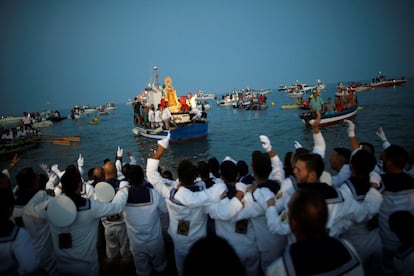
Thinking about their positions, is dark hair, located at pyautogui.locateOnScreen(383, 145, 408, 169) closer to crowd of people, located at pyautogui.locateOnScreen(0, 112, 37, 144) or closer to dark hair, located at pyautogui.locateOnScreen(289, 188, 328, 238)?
dark hair, located at pyautogui.locateOnScreen(289, 188, 328, 238)

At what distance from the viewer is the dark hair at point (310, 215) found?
1.78 metres

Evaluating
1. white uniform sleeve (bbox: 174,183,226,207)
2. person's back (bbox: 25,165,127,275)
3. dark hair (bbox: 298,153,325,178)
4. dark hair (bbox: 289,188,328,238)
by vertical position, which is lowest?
A: person's back (bbox: 25,165,127,275)

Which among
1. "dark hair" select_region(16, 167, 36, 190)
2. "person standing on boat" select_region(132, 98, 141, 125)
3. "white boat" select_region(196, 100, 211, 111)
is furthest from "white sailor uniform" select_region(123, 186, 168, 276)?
"person standing on boat" select_region(132, 98, 141, 125)

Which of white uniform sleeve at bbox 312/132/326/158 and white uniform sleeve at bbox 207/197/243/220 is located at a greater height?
white uniform sleeve at bbox 312/132/326/158

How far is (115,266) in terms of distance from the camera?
4.39m

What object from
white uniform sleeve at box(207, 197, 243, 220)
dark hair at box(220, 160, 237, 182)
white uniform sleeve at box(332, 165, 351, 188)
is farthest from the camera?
white uniform sleeve at box(332, 165, 351, 188)

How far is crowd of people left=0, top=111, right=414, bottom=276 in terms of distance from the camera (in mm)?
1832

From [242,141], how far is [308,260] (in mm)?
21061

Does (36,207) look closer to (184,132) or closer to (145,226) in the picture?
(145,226)

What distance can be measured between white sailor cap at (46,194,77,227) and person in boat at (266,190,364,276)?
7.35 ft

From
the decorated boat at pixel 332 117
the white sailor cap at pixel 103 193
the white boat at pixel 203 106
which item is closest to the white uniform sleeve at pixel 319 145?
the white sailor cap at pixel 103 193

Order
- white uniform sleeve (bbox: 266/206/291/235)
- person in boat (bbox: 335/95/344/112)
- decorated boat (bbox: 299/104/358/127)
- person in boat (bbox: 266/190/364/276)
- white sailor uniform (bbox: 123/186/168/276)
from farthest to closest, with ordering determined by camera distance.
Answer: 1. person in boat (bbox: 335/95/344/112)
2. decorated boat (bbox: 299/104/358/127)
3. white sailor uniform (bbox: 123/186/168/276)
4. white uniform sleeve (bbox: 266/206/291/235)
5. person in boat (bbox: 266/190/364/276)

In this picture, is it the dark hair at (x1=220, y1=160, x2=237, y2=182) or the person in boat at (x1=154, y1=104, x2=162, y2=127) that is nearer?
the dark hair at (x1=220, y1=160, x2=237, y2=182)

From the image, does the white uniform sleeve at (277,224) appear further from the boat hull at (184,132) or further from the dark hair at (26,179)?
the boat hull at (184,132)
